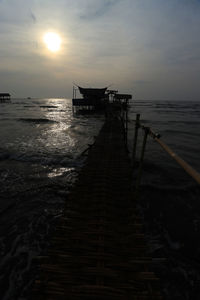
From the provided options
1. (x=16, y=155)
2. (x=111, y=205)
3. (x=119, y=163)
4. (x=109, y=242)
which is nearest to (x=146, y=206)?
(x=119, y=163)

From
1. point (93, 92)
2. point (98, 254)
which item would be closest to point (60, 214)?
point (98, 254)

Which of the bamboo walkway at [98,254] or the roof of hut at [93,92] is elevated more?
the roof of hut at [93,92]

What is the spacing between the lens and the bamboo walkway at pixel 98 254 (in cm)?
228

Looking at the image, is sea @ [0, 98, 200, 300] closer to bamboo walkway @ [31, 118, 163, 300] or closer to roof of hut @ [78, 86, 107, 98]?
bamboo walkway @ [31, 118, 163, 300]

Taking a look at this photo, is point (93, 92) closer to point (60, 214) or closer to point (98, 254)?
point (60, 214)

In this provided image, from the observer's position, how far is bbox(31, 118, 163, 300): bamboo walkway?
228cm

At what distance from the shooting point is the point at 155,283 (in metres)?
2.42

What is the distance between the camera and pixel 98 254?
2.84 m

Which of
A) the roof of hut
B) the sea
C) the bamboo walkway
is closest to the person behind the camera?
the bamboo walkway

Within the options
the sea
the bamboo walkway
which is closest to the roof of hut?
the sea

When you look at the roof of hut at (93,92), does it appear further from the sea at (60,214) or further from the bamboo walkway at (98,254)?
the bamboo walkway at (98,254)

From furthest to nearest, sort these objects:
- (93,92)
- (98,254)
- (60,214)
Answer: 1. (93,92)
2. (60,214)
3. (98,254)

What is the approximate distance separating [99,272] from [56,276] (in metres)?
0.66

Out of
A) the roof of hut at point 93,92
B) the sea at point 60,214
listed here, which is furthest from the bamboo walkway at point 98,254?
the roof of hut at point 93,92
